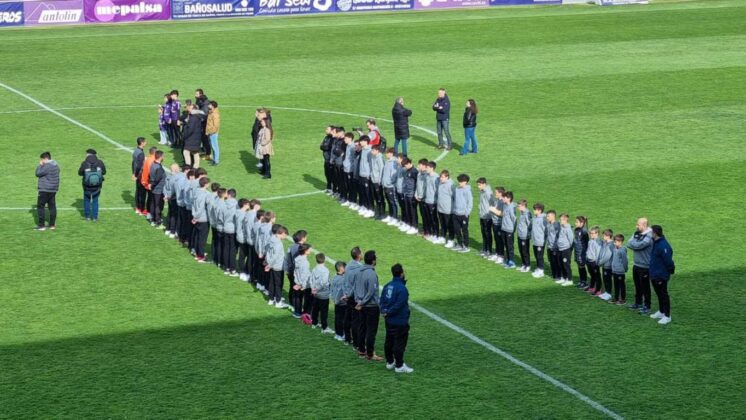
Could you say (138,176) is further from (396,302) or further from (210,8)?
(210,8)

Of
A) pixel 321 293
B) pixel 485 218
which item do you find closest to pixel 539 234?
pixel 485 218

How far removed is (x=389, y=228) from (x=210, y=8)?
4012 cm

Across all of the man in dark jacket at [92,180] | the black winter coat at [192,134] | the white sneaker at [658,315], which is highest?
the black winter coat at [192,134]

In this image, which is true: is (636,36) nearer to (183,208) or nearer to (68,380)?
(183,208)

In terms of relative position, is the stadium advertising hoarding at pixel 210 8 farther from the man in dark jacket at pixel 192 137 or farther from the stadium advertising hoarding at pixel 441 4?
the man in dark jacket at pixel 192 137

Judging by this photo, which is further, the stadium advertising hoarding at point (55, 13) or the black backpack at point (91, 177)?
the stadium advertising hoarding at point (55, 13)

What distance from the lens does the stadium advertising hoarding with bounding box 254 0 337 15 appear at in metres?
67.8

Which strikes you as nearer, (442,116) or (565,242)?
(565,242)

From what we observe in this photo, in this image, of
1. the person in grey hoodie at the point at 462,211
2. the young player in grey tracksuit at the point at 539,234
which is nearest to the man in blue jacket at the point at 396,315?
the young player in grey tracksuit at the point at 539,234

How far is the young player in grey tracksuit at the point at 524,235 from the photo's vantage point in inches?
1036

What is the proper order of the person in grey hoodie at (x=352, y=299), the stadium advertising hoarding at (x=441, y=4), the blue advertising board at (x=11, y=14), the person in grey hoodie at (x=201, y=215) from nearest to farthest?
the person in grey hoodie at (x=352, y=299)
the person in grey hoodie at (x=201, y=215)
the blue advertising board at (x=11, y=14)
the stadium advertising hoarding at (x=441, y=4)

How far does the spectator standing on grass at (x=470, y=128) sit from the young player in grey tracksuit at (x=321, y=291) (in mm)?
15167

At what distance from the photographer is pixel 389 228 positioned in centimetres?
3011

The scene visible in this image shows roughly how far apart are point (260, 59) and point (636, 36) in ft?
62.3
